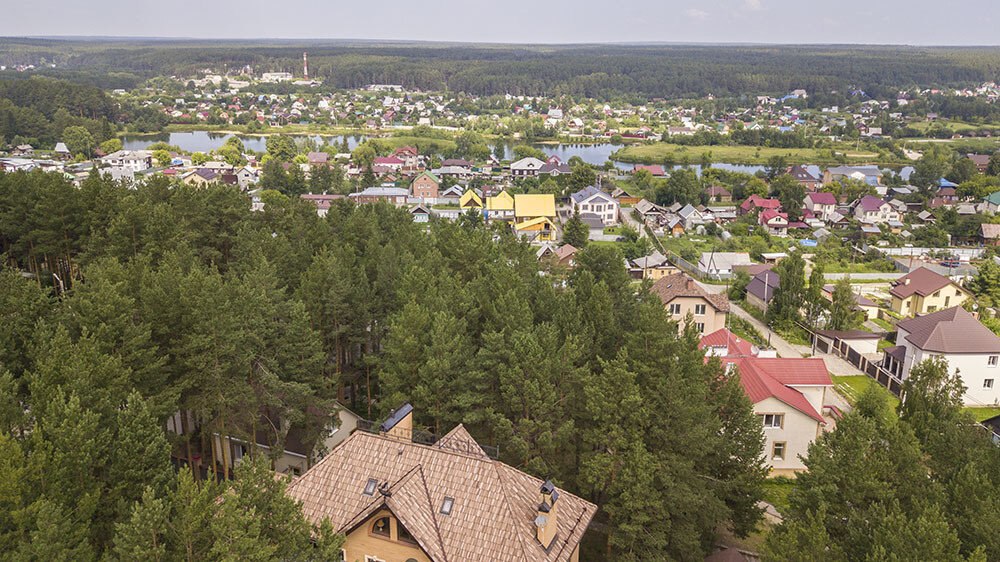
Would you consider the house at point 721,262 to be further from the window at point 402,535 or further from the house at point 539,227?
the window at point 402,535

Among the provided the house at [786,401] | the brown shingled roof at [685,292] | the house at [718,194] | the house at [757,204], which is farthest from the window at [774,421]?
the house at [718,194]

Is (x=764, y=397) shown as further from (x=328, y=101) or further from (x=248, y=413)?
(x=328, y=101)

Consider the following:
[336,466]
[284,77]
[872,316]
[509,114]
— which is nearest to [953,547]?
[336,466]

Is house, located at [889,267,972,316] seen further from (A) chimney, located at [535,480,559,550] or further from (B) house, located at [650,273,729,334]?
(A) chimney, located at [535,480,559,550]

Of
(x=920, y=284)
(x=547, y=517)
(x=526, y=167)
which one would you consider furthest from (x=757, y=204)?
(x=547, y=517)

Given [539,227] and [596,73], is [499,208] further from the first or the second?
[596,73]

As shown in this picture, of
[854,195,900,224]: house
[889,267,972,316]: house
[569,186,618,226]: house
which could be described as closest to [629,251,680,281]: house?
[889,267,972,316]: house
